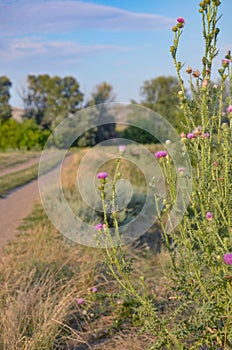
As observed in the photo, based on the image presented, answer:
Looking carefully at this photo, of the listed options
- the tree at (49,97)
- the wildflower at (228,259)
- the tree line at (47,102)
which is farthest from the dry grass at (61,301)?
the tree at (49,97)

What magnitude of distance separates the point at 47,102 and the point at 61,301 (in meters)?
38.9

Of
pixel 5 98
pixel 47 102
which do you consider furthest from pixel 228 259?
pixel 5 98

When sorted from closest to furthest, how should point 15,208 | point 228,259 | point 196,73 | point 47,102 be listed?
point 228,259 < point 196,73 < point 15,208 < point 47,102

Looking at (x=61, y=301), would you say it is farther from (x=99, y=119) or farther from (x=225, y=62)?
(x=99, y=119)

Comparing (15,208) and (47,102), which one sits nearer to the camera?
(15,208)

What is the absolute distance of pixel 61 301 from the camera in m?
2.88

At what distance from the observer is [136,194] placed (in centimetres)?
713

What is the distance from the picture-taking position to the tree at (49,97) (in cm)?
3841

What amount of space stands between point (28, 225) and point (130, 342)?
3.65m

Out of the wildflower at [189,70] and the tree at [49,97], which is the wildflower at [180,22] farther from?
the tree at [49,97]

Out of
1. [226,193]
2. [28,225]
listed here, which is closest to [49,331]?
[226,193]

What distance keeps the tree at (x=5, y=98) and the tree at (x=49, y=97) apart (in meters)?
2.29

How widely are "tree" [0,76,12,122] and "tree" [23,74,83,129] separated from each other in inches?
90.1

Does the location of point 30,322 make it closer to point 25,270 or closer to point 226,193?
point 25,270
